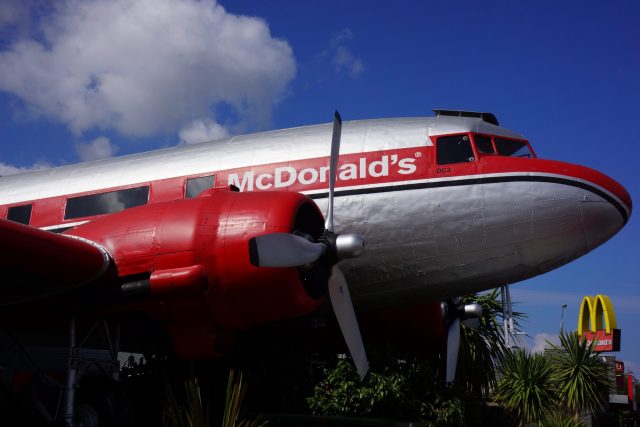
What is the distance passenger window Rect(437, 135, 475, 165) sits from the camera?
998 cm

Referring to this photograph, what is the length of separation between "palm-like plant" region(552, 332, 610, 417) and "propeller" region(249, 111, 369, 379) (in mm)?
9789

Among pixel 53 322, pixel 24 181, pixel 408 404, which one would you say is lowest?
pixel 408 404

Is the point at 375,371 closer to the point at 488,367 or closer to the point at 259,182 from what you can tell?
the point at 259,182

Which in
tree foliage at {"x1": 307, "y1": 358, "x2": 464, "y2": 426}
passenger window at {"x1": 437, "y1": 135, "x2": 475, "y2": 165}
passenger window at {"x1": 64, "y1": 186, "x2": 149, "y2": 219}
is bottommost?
tree foliage at {"x1": 307, "y1": 358, "x2": 464, "y2": 426}

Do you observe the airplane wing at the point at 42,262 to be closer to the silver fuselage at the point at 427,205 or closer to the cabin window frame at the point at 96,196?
the cabin window frame at the point at 96,196

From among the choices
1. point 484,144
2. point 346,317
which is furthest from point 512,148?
point 346,317

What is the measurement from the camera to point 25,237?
7504 mm

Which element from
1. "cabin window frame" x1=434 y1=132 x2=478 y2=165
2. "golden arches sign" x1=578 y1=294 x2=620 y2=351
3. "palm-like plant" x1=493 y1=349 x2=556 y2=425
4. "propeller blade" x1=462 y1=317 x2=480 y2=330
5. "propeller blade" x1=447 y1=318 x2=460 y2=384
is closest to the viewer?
"cabin window frame" x1=434 y1=132 x2=478 y2=165

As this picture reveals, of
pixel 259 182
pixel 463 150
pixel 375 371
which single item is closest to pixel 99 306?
pixel 259 182

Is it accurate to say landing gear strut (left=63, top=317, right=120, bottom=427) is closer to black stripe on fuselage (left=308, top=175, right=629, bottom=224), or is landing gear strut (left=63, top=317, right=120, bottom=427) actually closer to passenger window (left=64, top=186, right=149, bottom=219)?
passenger window (left=64, top=186, right=149, bottom=219)

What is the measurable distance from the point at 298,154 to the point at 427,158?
6.90ft

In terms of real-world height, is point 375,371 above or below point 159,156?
below

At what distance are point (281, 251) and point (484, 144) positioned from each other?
441 centimetres

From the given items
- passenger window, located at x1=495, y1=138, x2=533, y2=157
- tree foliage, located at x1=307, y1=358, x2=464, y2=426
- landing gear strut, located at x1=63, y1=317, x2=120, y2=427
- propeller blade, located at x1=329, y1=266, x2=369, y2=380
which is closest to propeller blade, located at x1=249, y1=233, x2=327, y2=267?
propeller blade, located at x1=329, y1=266, x2=369, y2=380
